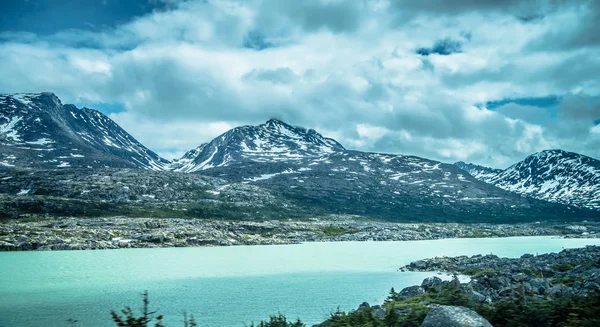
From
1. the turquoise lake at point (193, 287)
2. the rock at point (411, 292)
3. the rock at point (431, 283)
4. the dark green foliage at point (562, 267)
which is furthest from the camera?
the dark green foliage at point (562, 267)

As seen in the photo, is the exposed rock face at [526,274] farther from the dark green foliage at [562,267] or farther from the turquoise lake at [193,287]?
the turquoise lake at [193,287]

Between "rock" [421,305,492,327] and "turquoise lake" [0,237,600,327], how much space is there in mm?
12716

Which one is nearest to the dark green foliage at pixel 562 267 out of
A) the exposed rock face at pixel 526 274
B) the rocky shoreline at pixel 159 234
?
the exposed rock face at pixel 526 274

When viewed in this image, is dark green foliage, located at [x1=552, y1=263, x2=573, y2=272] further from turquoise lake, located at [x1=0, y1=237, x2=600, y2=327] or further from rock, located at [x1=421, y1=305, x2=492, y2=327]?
rock, located at [x1=421, y1=305, x2=492, y2=327]

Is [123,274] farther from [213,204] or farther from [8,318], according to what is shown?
[213,204]

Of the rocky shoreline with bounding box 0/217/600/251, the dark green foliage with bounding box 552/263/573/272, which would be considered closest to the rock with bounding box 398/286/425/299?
the dark green foliage with bounding box 552/263/573/272

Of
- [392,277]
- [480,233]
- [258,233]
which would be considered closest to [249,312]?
[392,277]

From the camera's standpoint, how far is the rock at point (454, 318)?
436 inches

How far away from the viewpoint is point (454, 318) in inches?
445

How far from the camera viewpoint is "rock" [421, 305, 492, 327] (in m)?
11.1

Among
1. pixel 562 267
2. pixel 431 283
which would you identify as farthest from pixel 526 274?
pixel 431 283

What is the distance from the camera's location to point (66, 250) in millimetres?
83312

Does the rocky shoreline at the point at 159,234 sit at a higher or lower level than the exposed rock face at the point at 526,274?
higher

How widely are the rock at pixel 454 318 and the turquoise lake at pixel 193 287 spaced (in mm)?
12716
